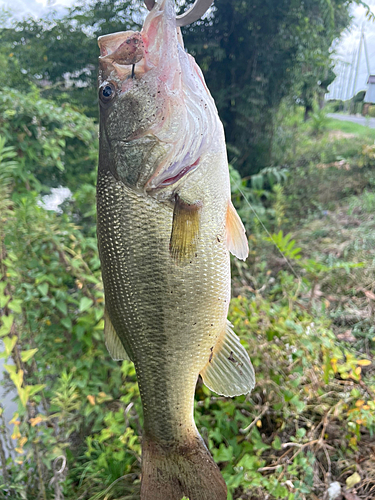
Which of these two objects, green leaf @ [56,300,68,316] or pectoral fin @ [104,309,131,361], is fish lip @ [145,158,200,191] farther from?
green leaf @ [56,300,68,316]

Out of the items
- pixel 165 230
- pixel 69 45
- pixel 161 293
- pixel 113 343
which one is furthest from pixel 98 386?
pixel 69 45

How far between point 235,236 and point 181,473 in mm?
641

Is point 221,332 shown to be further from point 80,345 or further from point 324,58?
point 324,58

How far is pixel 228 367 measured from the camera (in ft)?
3.01

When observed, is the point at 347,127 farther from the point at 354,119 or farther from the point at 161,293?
the point at 161,293

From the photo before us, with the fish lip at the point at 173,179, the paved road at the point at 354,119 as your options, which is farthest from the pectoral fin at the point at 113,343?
the paved road at the point at 354,119

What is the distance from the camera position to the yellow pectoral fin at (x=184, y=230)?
781 mm

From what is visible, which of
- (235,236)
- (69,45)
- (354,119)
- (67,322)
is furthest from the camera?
(354,119)

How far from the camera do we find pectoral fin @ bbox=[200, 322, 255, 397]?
900mm

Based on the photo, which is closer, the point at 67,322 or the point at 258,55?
the point at 67,322

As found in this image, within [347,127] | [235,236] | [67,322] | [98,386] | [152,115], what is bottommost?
[98,386]

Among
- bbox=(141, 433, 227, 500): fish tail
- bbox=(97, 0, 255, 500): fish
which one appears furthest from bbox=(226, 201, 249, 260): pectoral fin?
bbox=(141, 433, 227, 500): fish tail

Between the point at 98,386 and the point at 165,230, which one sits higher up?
the point at 165,230

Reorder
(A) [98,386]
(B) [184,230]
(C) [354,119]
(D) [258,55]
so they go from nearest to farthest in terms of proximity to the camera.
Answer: (B) [184,230] < (A) [98,386] < (D) [258,55] < (C) [354,119]
